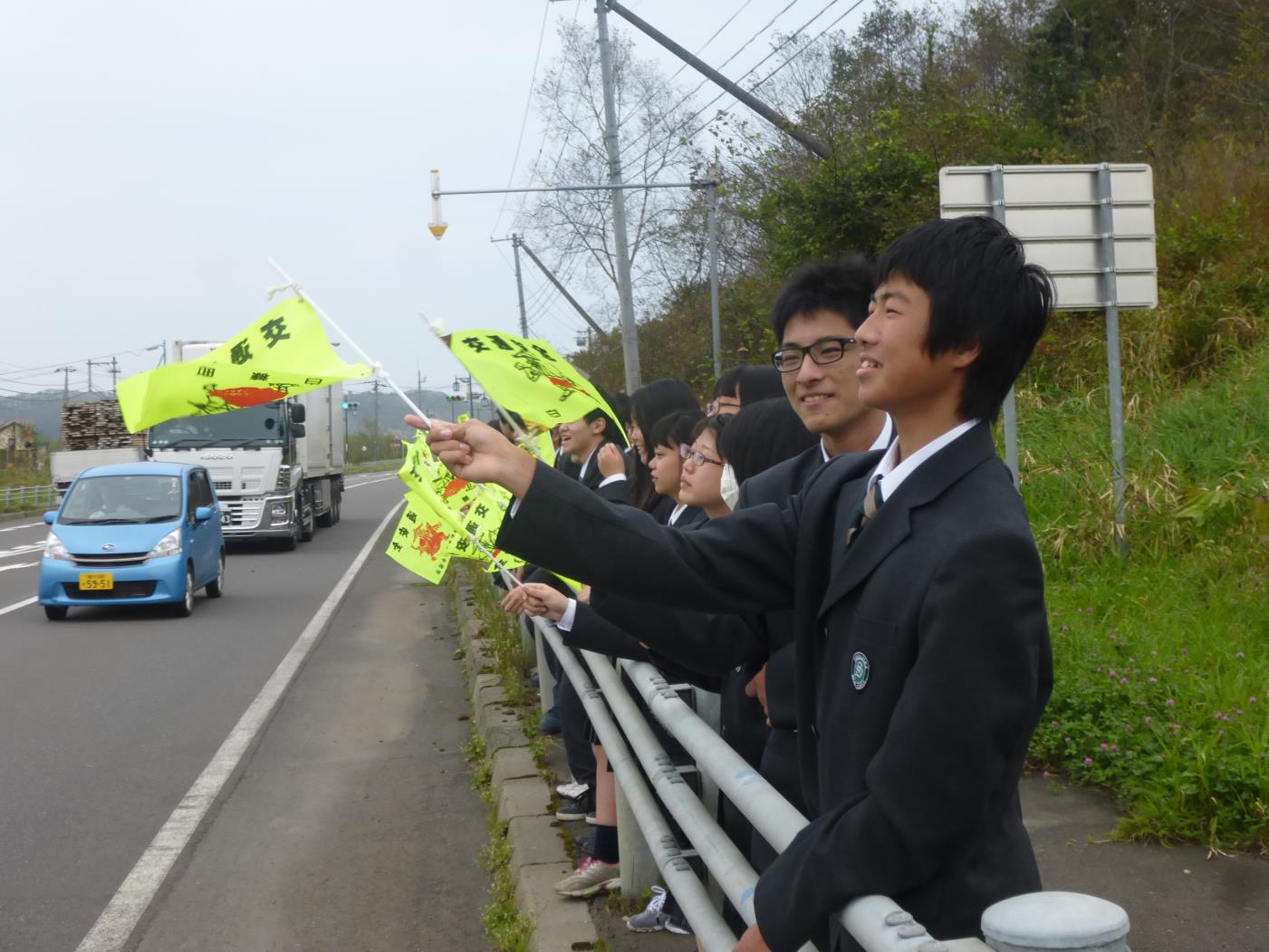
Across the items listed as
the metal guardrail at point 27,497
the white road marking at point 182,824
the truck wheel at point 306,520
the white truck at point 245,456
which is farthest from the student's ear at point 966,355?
the metal guardrail at point 27,497

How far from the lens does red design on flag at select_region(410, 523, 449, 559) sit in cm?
614

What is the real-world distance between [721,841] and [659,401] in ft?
10.2

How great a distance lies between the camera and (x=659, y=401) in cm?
543

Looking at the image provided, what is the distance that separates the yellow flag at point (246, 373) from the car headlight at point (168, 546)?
11.2m

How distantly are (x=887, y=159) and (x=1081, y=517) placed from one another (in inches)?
341

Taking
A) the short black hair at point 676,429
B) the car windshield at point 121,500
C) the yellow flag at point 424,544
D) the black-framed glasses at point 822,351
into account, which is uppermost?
the black-framed glasses at point 822,351

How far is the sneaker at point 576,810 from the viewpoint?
17.6 ft

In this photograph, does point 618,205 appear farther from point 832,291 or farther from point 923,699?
point 923,699

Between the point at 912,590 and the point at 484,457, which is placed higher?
the point at 484,457

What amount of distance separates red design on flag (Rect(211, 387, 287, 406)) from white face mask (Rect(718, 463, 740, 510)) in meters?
1.23

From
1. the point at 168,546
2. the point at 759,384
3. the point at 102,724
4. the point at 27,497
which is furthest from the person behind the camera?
the point at 27,497

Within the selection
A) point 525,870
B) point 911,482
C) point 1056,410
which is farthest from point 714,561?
point 1056,410

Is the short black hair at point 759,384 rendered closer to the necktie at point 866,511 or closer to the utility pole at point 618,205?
the necktie at point 866,511

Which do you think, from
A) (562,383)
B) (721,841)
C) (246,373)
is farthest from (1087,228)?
(721,841)
